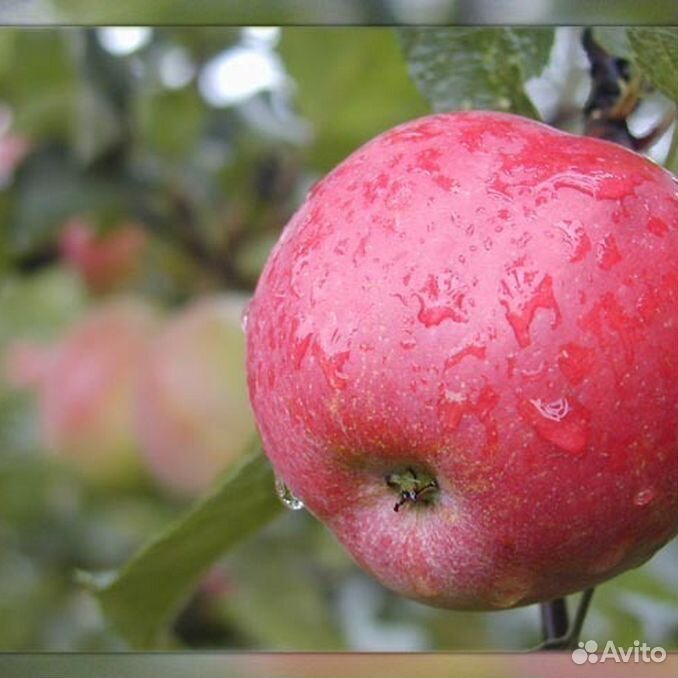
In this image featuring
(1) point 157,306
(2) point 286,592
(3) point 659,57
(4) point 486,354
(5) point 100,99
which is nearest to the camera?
(4) point 486,354

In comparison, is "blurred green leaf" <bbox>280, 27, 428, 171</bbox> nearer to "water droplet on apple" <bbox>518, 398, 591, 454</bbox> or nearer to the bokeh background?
the bokeh background

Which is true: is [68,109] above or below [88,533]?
above

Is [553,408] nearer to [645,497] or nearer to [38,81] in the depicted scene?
[645,497]

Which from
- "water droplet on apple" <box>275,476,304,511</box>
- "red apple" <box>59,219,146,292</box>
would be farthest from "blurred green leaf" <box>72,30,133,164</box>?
"water droplet on apple" <box>275,476,304,511</box>

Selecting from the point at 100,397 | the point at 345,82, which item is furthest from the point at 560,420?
Result: the point at 100,397

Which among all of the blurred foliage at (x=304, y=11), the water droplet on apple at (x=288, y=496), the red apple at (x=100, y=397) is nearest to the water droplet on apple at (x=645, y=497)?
the water droplet on apple at (x=288, y=496)

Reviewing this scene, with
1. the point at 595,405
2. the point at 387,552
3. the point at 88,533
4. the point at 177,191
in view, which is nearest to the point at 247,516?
the point at 387,552

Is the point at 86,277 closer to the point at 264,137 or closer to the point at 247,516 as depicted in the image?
the point at 264,137
